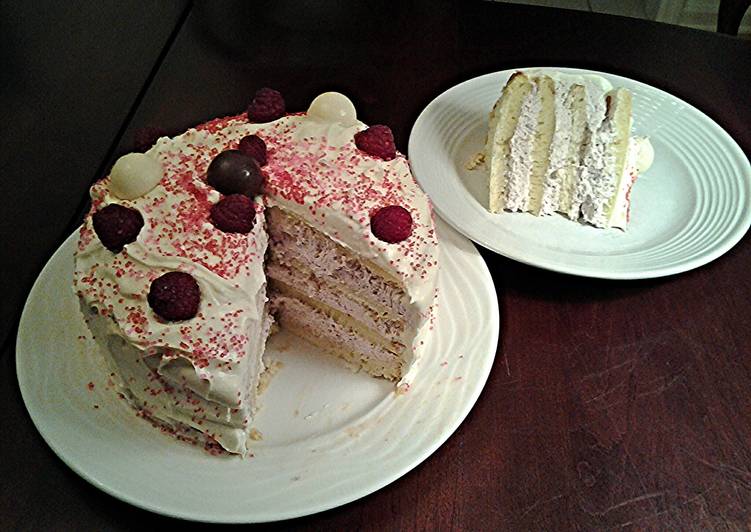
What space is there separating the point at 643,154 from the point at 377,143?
91 cm

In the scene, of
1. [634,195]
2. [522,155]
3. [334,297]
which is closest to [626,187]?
[634,195]

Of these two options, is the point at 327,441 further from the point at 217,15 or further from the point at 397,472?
the point at 217,15

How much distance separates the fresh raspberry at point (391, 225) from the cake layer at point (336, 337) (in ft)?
1.09

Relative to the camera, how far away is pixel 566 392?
5.79 feet

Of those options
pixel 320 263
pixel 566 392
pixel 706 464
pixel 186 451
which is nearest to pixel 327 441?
pixel 186 451

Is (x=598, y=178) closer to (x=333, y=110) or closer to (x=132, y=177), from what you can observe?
(x=333, y=110)

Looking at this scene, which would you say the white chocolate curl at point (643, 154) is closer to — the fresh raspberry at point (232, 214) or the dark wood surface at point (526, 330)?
the dark wood surface at point (526, 330)

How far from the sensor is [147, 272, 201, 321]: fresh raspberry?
148 centimetres

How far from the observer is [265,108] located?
192cm

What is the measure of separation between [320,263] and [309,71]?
1037 millimetres

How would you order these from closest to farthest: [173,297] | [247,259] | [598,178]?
[173,297]
[247,259]
[598,178]

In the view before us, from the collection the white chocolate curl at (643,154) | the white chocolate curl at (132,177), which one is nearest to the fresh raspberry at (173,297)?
the white chocolate curl at (132,177)

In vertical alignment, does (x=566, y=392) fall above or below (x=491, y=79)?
below

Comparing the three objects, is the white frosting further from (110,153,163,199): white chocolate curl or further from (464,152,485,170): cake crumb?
(110,153,163,199): white chocolate curl
